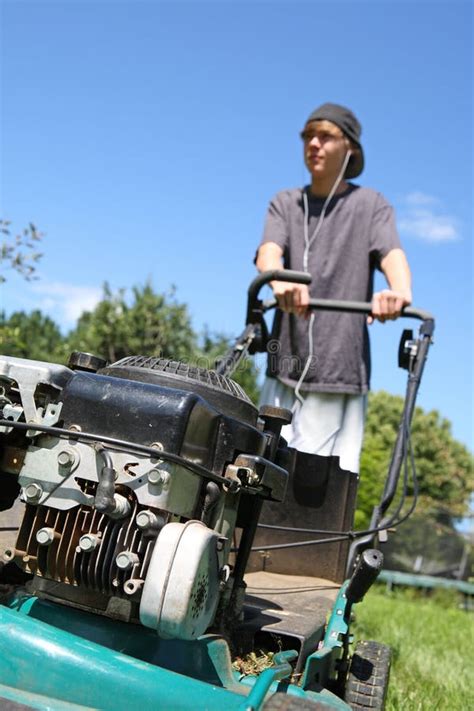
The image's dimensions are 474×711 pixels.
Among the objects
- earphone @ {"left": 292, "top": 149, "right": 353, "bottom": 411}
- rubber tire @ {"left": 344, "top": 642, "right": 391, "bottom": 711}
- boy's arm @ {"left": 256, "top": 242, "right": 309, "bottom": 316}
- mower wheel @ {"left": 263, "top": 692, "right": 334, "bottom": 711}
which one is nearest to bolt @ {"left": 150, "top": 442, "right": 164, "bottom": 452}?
mower wheel @ {"left": 263, "top": 692, "right": 334, "bottom": 711}

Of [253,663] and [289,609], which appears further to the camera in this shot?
[289,609]

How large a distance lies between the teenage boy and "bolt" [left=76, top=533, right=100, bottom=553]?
1.87 metres

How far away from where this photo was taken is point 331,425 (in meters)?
3.78

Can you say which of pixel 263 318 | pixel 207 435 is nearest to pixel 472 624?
pixel 263 318

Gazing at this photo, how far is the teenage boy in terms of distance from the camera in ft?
12.4

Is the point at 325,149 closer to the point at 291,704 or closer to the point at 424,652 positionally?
the point at 424,652

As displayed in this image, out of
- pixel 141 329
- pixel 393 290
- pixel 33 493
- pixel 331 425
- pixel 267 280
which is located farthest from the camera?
pixel 141 329

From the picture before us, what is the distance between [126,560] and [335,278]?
94.7 inches

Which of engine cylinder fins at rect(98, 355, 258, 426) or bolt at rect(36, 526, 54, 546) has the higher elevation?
engine cylinder fins at rect(98, 355, 258, 426)

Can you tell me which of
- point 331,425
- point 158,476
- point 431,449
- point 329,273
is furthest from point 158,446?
point 431,449

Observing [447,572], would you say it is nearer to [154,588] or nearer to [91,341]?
[154,588]

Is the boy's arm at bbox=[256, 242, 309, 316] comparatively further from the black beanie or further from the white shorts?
the black beanie

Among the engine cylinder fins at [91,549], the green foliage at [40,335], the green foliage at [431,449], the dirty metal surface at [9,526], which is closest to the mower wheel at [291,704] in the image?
the engine cylinder fins at [91,549]

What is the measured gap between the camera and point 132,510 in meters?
1.89
